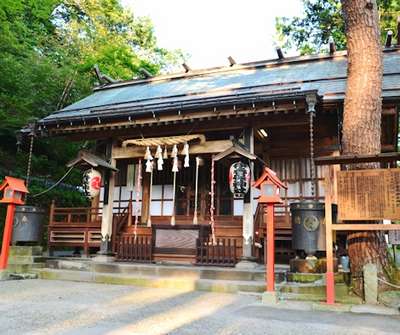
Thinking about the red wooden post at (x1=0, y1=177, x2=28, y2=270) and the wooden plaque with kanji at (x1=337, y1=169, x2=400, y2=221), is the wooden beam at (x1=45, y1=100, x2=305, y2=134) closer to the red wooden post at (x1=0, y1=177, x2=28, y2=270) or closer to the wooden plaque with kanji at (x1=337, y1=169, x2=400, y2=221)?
the red wooden post at (x1=0, y1=177, x2=28, y2=270)

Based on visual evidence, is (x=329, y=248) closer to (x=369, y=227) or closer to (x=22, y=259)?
(x=369, y=227)

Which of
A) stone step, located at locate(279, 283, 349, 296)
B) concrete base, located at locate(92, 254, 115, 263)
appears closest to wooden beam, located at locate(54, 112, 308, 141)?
concrete base, located at locate(92, 254, 115, 263)

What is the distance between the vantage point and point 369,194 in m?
6.07

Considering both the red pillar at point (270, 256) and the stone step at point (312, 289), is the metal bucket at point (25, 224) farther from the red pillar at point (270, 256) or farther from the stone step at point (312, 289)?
the stone step at point (312, 289)

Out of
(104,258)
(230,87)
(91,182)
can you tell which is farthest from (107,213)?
(230,87)

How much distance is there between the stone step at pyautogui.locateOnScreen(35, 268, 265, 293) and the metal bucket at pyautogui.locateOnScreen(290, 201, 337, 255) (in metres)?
1.11

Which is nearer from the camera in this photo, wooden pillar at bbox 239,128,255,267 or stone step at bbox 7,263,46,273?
wooden pillar at bbox 239,128,255,267

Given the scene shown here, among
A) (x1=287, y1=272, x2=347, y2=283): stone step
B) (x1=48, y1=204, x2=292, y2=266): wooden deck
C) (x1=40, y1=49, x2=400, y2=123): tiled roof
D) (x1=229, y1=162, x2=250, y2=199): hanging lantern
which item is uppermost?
(x1=40, y1=49, x2=400, y2=123): tiled roof

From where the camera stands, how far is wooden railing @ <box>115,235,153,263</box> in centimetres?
958

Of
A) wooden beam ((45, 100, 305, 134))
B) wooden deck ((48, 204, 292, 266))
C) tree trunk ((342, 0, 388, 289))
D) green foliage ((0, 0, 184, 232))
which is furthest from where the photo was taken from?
green foliage ((0, 0, 184, 232))

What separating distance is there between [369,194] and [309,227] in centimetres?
145

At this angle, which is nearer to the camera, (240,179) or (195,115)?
(240,179)

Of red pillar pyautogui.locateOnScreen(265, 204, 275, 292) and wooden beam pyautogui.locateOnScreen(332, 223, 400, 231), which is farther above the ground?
wooden beam pyautogui.locateOnScreen(332, 223, 400, 231)

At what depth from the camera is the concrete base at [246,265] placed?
329 inches
